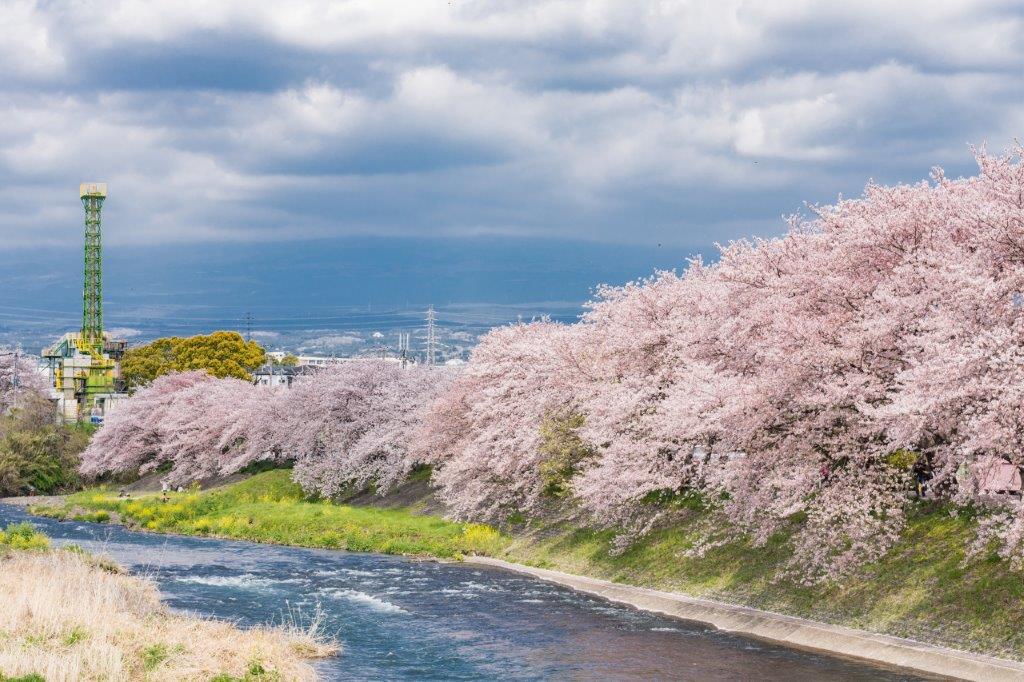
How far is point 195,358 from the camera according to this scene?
144500mm

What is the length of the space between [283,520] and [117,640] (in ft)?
135

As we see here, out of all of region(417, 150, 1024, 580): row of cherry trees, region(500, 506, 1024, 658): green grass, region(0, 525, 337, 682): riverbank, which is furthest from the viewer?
region(500, 506, 1024, 658): green grass

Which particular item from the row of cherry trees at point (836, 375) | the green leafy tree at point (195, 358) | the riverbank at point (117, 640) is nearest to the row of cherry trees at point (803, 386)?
the row of cherry trees at point (836, 375)

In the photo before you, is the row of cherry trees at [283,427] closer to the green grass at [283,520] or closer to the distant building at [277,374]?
the green grass at [283,520]

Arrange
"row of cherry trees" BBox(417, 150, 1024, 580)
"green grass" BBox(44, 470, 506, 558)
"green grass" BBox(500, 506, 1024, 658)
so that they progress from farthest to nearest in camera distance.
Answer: "green grass" BBox(44, 470, 506, 558), "green grass" BBox(500, 506, 1024, 658), "row of cherry trees" BBox(417, 150, 1024, 580)

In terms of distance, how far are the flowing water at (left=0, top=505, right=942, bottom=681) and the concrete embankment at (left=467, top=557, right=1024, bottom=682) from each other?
34.8 inches

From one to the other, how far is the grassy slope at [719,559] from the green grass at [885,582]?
0.04m

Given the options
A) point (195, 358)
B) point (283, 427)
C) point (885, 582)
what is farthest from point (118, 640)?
point (195, 358)

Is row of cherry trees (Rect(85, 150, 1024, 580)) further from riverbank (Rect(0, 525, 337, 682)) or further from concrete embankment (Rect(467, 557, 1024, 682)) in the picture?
riverbank (Rect(0, 525, 337, 682))

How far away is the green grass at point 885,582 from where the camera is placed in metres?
32.8

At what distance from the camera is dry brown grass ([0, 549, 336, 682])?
26703mm

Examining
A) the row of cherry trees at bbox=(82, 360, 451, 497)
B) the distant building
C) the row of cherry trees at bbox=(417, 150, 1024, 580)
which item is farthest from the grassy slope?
the distant building

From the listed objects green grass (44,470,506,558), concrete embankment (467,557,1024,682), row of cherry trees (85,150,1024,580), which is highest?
row of cherry trees (85,150,1024,580)

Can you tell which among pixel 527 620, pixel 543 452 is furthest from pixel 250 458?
pixel 527 620
